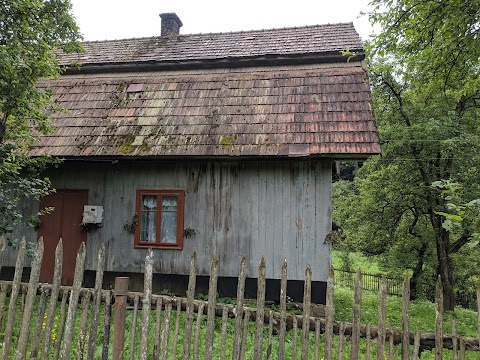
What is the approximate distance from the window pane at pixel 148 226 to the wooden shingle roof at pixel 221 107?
157 cm

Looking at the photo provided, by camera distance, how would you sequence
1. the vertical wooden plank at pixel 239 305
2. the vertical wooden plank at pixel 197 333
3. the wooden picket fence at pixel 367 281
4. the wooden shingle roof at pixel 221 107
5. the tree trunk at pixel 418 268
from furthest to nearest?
the wooden picket fence at pixel 367 281, the tree trunk at pixel 418 268, the wooden shingle roof at pixel 221 107, the vertical wooden plank at pixel 197 333, the vertical wooden plank at pixel 239 305

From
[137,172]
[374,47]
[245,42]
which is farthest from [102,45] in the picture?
[374,47]

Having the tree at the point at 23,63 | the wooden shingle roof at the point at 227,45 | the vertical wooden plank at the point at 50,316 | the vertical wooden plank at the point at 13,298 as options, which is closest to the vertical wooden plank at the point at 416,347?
the vertical wooden plank at the point at 50,316

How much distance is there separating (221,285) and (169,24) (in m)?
9.85

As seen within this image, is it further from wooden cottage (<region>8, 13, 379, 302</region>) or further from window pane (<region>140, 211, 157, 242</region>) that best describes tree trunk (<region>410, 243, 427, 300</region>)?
window pane (<region>140, 211, 157, 242</region>)

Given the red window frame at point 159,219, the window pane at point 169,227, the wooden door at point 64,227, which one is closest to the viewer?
the red window frame at point 159,219

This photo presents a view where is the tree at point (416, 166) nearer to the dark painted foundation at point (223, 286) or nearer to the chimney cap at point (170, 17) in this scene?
the dark painted foundation at point (223, 286)

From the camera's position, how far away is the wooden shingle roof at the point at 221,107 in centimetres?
816

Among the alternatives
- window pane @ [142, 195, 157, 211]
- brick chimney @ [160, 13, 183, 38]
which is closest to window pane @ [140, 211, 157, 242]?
window pane @ [142, 195, 157, 211]

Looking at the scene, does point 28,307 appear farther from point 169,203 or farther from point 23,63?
point 169,203

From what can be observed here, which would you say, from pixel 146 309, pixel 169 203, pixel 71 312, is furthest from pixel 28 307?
pixel 169 203

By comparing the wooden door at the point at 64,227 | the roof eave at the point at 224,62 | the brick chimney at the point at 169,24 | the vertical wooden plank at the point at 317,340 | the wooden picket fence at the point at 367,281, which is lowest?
the wooden picket fence at the point at 367,281

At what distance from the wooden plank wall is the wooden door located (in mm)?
260

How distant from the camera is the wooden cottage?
8.19 metres
